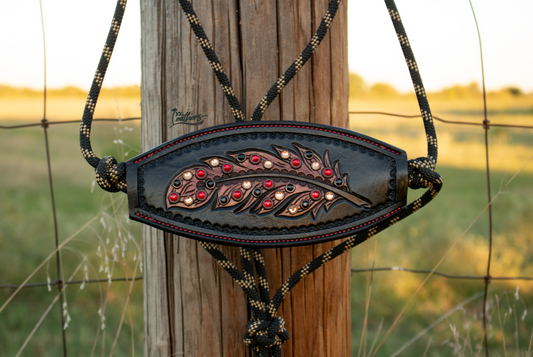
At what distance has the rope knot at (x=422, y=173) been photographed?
2.34ft

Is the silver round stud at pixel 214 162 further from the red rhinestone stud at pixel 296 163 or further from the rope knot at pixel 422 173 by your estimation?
the rope knot at pixel 422 173

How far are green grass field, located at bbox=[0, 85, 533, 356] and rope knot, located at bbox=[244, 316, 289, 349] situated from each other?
0.45 m

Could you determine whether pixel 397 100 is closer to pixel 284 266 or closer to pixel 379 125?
pixel 379 125

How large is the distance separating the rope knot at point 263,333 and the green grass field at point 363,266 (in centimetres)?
45

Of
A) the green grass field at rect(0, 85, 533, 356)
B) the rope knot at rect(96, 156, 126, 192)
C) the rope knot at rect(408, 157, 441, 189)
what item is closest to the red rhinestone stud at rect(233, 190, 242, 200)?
the rope knot at rect(96, 156, 126, 192)

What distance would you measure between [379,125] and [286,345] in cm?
761

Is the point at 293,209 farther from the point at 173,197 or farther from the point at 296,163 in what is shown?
the point at 173,197

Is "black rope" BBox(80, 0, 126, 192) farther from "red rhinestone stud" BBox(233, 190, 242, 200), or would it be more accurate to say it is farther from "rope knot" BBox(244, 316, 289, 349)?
"rope knot" BBox(244, 316, 289, 349)

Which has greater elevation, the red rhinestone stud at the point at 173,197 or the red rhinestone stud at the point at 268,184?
the red rhinestone stud at the point at 268,184

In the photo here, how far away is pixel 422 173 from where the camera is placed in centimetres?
72

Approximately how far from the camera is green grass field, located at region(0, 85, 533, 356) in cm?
164

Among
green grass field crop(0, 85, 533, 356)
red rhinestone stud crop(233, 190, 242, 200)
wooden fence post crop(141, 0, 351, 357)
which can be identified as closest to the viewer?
red rhinestone stud crop(233, 190, 242, 200)

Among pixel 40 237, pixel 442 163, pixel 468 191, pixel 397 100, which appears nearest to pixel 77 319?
pixel 40 237

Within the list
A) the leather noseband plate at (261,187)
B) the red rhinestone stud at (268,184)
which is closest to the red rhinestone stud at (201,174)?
the leather noseband plate at (261,187)
